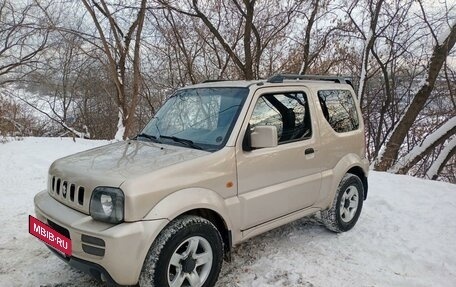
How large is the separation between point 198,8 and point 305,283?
978cm

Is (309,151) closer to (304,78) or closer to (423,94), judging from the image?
(304,78)

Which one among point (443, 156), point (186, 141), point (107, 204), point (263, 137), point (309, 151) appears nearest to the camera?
point (107, 204)

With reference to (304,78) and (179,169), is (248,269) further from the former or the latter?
(304,78)

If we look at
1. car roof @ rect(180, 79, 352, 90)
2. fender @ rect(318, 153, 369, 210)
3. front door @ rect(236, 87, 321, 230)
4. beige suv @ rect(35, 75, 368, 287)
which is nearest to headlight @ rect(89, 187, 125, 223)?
beige suv @ rect(35, 75, 368, 287)

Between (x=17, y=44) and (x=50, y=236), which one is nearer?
(x=50, y=236)

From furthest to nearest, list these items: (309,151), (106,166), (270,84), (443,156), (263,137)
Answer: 1. (443,156)
2. (309,151)
3. (270,84)
4. (263,137)
5. (106,166)

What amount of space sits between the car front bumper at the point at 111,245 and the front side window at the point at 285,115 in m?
1.44

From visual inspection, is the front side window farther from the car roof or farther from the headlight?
the headlight

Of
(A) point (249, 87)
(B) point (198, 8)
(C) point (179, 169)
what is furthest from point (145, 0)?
(C) point (179, 169)

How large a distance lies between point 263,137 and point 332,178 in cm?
141

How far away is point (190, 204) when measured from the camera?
2.86 meters

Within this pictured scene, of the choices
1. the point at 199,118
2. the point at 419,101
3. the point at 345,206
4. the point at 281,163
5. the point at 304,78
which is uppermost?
the point at 304,78

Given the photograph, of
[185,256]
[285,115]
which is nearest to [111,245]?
[185,256]

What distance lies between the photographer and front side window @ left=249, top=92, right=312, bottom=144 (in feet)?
11.7
